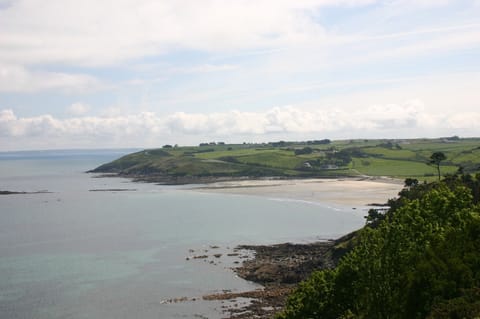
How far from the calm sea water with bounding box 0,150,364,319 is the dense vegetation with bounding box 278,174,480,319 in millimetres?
21078

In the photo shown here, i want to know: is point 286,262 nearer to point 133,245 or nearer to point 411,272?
point 133,245

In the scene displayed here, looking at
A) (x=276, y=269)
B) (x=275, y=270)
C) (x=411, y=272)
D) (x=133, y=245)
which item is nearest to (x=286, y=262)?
(x=276, y=269)

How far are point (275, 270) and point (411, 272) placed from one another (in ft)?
143

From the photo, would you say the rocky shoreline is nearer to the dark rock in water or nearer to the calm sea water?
the dark rock in water

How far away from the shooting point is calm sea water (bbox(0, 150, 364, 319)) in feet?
221

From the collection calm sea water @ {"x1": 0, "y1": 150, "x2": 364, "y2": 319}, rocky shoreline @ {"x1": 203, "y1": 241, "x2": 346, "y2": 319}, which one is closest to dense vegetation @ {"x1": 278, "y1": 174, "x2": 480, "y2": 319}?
rocky shoreline @ {"x1": 203, "y1": 241, "x2": 346, "y2": 319}

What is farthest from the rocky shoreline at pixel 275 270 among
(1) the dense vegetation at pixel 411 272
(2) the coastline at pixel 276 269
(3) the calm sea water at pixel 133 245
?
(1) the dense vegetation at pixel 411 272

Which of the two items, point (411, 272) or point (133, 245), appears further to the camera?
point (133, 245)

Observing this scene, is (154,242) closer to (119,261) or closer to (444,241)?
(119,261)

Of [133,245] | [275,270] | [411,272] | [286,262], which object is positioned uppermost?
[411,272]

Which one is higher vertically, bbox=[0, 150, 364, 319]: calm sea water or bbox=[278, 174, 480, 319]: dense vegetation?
bbox=[278, 174, 480, 319]: dense vegetation

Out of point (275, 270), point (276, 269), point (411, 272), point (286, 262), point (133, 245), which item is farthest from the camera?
point (133, 245)

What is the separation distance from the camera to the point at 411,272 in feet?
123

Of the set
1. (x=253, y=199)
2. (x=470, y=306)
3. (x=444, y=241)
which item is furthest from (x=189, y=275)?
(x=253, y=199)
